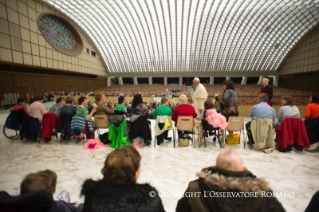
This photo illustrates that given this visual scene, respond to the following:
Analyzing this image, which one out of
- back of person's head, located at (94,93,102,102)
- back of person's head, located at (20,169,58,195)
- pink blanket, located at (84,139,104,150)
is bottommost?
pink blanket, located at (84,139,104,150)

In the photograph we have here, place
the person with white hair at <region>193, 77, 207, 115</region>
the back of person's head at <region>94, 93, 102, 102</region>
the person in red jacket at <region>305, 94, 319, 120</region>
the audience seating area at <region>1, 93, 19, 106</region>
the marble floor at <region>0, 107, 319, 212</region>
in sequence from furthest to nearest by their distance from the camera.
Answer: the audience seating area at <region>1, 93, 19, 106</region>, the person with white hair at <region>193, 77, 207, 115</region>, the back of person's head at <region>94, 93, 102, 102</region>, the person in red jacket at <region>305, 94, 319, 120</region>, the marble floor at <region>0, 107, 319, 212</region>

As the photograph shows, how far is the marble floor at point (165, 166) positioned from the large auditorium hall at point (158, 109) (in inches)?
1.2

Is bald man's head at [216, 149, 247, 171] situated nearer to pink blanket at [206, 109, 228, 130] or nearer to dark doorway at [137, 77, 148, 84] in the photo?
pink blanket at [206, 109, 228, 130]

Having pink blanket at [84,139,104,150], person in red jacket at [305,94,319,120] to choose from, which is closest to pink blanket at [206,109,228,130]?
person in red jacket at [305,94,319,120]

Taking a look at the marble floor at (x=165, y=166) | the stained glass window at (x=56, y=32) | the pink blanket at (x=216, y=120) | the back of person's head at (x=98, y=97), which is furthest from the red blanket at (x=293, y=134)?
the stained glass window at (x=56, y=32)

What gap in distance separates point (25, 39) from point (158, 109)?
62.3 feet

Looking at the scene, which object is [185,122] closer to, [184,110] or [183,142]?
[184,110]

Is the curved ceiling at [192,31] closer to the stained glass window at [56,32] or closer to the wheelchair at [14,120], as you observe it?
the stained glass window at [56,32]

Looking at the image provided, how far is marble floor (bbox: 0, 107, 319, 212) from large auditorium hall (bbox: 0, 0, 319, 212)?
0.03 metres

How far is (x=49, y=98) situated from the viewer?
17.8 meters

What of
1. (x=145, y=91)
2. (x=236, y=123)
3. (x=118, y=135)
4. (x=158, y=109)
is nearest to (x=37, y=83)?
(x=145, y=91)

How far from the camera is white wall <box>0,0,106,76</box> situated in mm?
15031

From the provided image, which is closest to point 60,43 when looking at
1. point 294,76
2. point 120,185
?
point 120,185

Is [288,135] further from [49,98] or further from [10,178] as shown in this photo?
[49,98]
